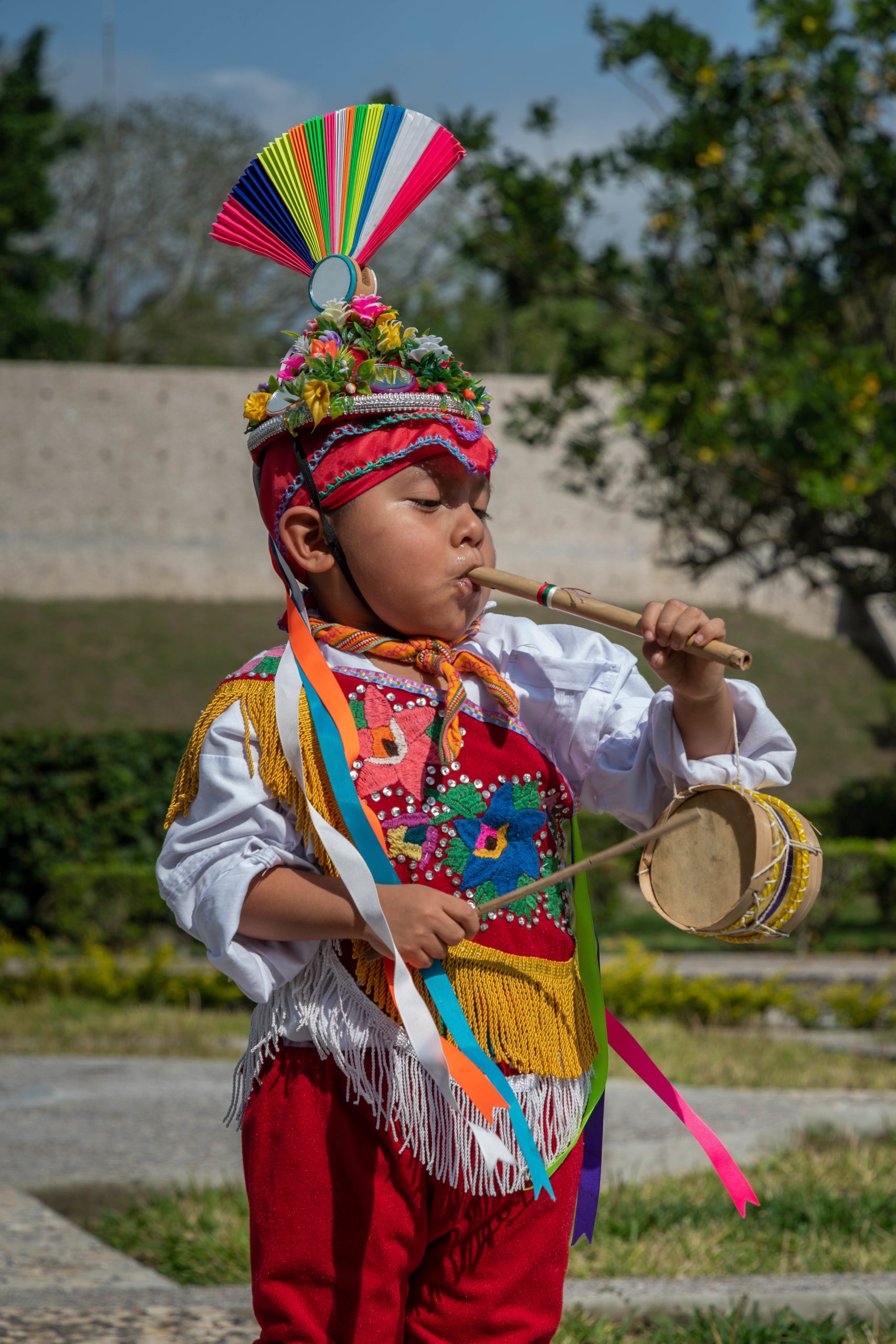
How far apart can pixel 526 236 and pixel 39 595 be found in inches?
620

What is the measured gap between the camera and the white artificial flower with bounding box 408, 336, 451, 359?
5.90 feet

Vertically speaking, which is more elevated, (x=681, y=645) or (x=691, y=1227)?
(x=681, y=645)

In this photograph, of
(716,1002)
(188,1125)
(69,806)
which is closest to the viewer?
(188,1125)

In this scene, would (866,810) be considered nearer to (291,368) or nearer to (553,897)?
(553,897)

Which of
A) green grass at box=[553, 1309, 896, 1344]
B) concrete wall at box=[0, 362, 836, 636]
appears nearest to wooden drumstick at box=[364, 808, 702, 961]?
green grass at box=[553, 1309, 896, 1344]

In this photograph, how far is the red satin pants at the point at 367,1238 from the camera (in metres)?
1.64

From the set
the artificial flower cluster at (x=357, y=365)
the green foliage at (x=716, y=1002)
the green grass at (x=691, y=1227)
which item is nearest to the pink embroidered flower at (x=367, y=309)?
the artificial flower cluster at (x=357, y=365)

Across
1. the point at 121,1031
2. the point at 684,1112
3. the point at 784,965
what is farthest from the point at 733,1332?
the point at 784,965

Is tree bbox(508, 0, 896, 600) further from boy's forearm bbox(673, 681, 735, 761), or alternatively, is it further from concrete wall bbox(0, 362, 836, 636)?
concrete wall bbox(0, 362, 836, 636)

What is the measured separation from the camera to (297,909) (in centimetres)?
164

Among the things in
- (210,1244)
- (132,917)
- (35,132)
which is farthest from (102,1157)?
(35,132)

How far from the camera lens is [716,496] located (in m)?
9.13

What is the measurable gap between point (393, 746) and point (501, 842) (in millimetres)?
186

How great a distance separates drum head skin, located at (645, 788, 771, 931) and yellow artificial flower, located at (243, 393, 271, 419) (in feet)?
2.50
